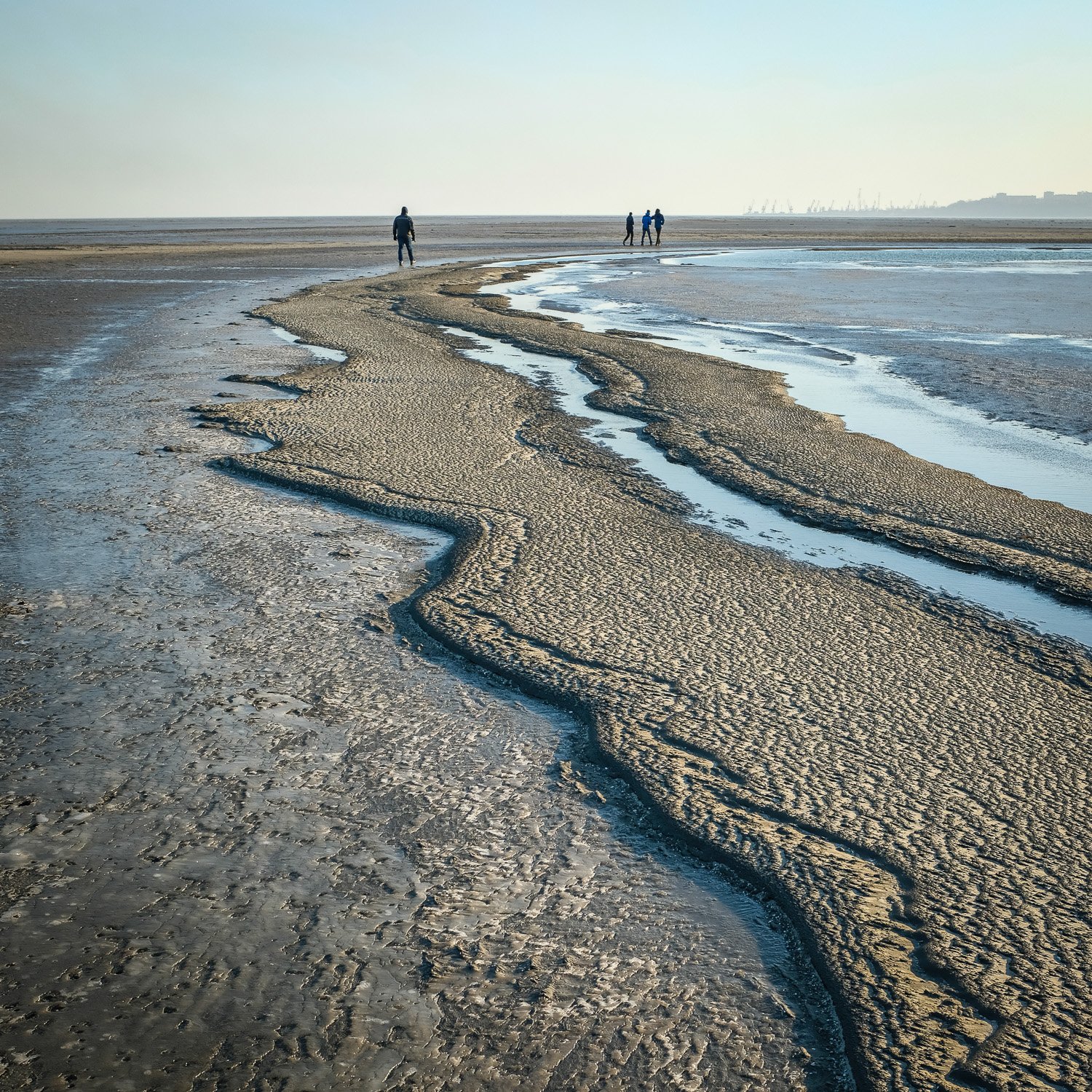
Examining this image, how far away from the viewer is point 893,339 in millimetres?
12695

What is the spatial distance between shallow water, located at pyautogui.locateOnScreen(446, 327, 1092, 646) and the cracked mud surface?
1.76 metres

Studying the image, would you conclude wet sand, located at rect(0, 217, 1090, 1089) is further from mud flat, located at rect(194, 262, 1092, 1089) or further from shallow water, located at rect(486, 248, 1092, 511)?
shallow water, located at rect(486, 248, 1092, 511)

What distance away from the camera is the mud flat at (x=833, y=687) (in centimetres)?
189

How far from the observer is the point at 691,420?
695cm

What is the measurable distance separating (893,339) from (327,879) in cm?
1218

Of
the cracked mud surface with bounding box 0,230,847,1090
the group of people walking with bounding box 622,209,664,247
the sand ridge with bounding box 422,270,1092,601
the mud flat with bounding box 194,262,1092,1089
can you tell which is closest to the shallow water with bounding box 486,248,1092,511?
the sand ridge with bounding box 422,270,1092,601

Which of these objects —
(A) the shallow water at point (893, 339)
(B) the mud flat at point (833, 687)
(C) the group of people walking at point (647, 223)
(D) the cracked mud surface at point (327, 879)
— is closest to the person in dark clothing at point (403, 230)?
(A) the shallow water at point (893, 339)

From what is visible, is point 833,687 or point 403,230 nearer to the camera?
point 833,687

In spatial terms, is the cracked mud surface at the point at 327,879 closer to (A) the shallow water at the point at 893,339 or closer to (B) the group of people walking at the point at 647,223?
(A) the shallow water at the point at 893,339

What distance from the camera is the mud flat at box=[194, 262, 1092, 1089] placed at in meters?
1.89

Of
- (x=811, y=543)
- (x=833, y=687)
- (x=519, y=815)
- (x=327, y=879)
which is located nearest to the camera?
(x=327, y=879)

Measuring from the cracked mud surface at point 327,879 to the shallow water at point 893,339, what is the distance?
403cm

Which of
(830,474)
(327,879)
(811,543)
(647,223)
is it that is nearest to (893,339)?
(830,474)

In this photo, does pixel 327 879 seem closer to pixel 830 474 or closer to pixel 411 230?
pixel 830 474
